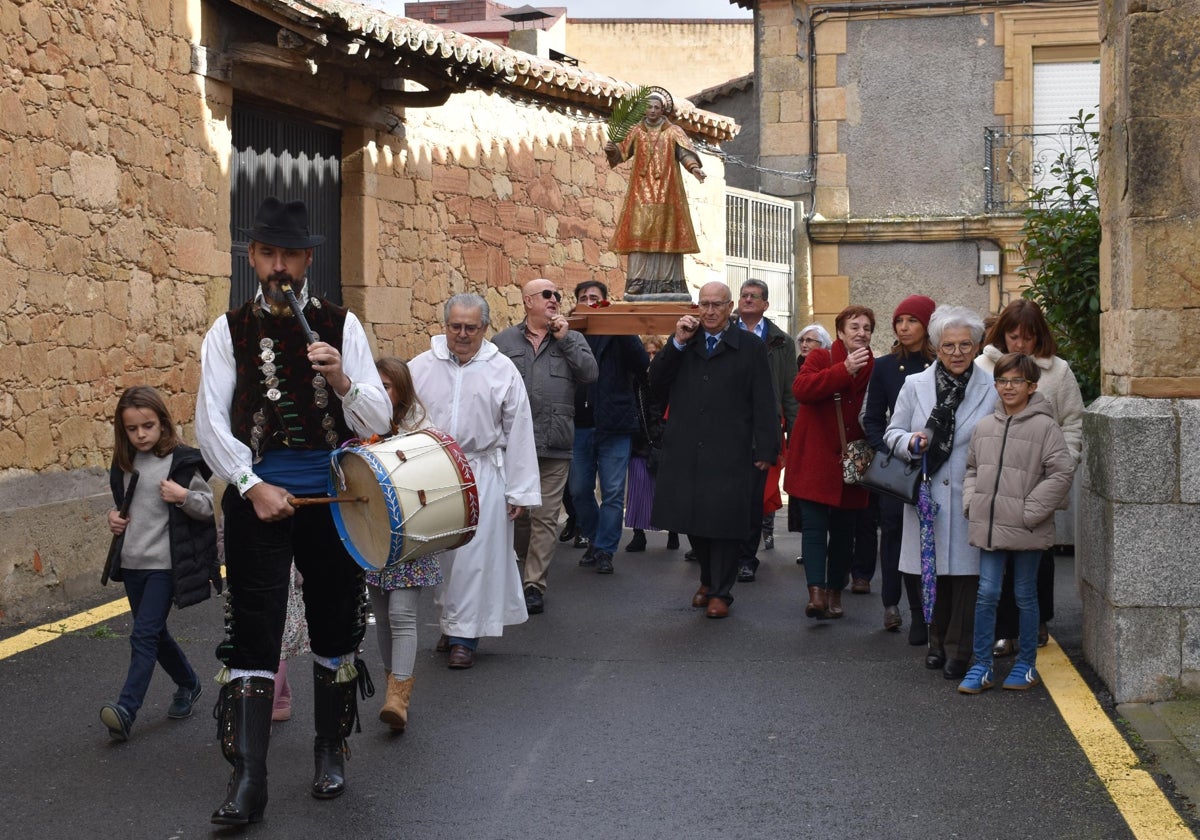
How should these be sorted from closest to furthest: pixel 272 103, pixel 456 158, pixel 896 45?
pixel 272 103, pixel 456 158, pixel 896 45

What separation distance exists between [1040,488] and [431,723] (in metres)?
2.71

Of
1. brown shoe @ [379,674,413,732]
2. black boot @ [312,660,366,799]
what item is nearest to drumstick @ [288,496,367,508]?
black boot @ [312,660,366,799]

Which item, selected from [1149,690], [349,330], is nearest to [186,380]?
[349,330]

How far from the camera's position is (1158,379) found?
625cm

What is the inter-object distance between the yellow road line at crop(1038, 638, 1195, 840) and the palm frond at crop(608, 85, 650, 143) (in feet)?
16.4

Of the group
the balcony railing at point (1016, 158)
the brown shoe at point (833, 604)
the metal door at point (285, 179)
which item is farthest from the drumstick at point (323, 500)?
the balcony railing at point (1016, 158)

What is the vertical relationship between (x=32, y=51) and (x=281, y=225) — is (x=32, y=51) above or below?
above

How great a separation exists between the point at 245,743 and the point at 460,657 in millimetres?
2398

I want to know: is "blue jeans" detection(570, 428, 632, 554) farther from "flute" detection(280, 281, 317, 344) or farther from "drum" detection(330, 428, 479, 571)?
"flute" detection(280, 281, 317, 344)

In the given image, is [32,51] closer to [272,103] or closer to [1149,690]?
[272,103]

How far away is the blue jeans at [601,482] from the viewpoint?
10180 millimetres

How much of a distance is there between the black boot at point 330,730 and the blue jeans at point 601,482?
198 inches

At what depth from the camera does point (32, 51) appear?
28.0 feet

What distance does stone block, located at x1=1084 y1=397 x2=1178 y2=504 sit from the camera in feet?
20.1
